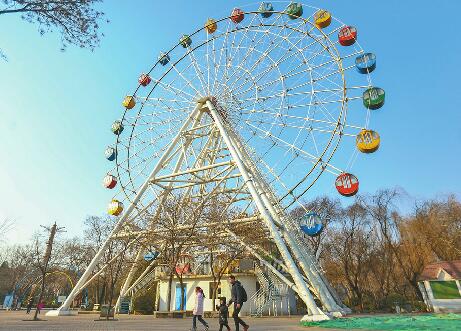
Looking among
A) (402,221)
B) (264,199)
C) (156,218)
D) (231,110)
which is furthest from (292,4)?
(402,221)

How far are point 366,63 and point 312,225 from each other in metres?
10.2

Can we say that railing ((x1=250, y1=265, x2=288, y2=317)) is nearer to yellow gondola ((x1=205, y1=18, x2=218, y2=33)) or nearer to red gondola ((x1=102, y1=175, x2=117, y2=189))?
red gondola ((x1=102, y1=175, x2=117, y2=189))

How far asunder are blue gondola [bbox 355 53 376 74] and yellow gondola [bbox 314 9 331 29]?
126 inches

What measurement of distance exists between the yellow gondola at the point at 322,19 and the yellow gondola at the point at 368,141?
774cm

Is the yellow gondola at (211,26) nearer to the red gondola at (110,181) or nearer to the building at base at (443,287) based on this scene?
the red gondola at (110,181)

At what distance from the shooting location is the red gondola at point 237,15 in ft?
85.1

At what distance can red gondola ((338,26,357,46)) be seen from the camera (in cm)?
2170

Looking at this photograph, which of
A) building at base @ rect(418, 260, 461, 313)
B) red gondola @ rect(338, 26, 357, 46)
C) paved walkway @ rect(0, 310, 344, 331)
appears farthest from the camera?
building at base @ rect(418, 260, 461, 313)

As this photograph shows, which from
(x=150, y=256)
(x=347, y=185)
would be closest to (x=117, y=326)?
Result: (x=347, y=185)

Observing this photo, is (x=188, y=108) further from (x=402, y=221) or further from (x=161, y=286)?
(x=402, y=221)

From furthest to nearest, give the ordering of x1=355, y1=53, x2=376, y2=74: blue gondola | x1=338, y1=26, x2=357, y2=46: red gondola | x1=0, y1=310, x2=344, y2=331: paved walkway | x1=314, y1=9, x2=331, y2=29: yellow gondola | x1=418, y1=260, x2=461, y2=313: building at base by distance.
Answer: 1. x1=418, y1=260, x2=461, y2=313: building at base
2. x1=314, y1=9, x2=331, y2=29: yellow gondola
3. x1=338, y1=26, x2=357, y2=46: red gondola
4. x1=355, y1=53, x2=376, y2=74: blue gondola
5. x1=0, y1=310, x2=344, y2=331: paved walkway

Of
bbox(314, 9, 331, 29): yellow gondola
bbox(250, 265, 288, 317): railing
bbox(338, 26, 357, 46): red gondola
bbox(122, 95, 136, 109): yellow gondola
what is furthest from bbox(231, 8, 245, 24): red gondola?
bbox(250, 265, 288, 317): railing

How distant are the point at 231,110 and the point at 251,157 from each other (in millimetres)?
3776

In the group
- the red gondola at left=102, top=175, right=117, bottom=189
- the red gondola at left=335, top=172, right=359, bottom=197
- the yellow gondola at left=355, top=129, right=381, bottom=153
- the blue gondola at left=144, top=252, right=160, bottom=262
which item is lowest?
the blue gondola at left=144, top=252, right=160, bottom=262
